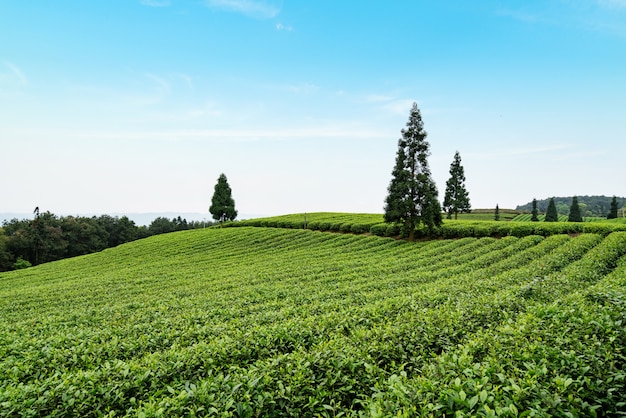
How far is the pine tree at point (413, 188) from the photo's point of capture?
2395 cm

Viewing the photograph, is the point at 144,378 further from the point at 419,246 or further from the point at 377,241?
the point at 377,241

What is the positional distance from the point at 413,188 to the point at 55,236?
2688 inches

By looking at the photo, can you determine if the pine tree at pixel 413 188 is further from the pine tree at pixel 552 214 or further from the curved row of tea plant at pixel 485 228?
the pine tree at pixel 552 214

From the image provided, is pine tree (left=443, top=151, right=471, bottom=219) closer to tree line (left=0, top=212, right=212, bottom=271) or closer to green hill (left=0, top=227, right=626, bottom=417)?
green hill (left=0, top=227, right=626, bottom=417)

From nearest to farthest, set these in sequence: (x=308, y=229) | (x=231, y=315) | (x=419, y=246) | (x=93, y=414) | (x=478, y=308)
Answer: (x=93, y=414) < (x=478, y=308) < (x=231, y=315) < (x=419, y=246) < (x=308, y=229)

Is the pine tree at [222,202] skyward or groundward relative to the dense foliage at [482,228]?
skyward

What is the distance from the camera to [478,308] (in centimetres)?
653

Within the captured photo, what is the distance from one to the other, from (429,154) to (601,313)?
21.2m

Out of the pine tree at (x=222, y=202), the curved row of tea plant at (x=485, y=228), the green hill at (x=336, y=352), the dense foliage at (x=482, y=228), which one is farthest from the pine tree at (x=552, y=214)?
the green hill at (x=336, y=352)

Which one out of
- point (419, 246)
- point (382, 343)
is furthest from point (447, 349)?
point (419, 246)

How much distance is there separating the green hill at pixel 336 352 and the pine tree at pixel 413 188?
11.0 m

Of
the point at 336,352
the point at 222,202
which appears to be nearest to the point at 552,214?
the point at 222,202

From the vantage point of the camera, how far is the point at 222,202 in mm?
51875

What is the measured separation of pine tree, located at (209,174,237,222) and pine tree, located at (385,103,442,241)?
109 feet
